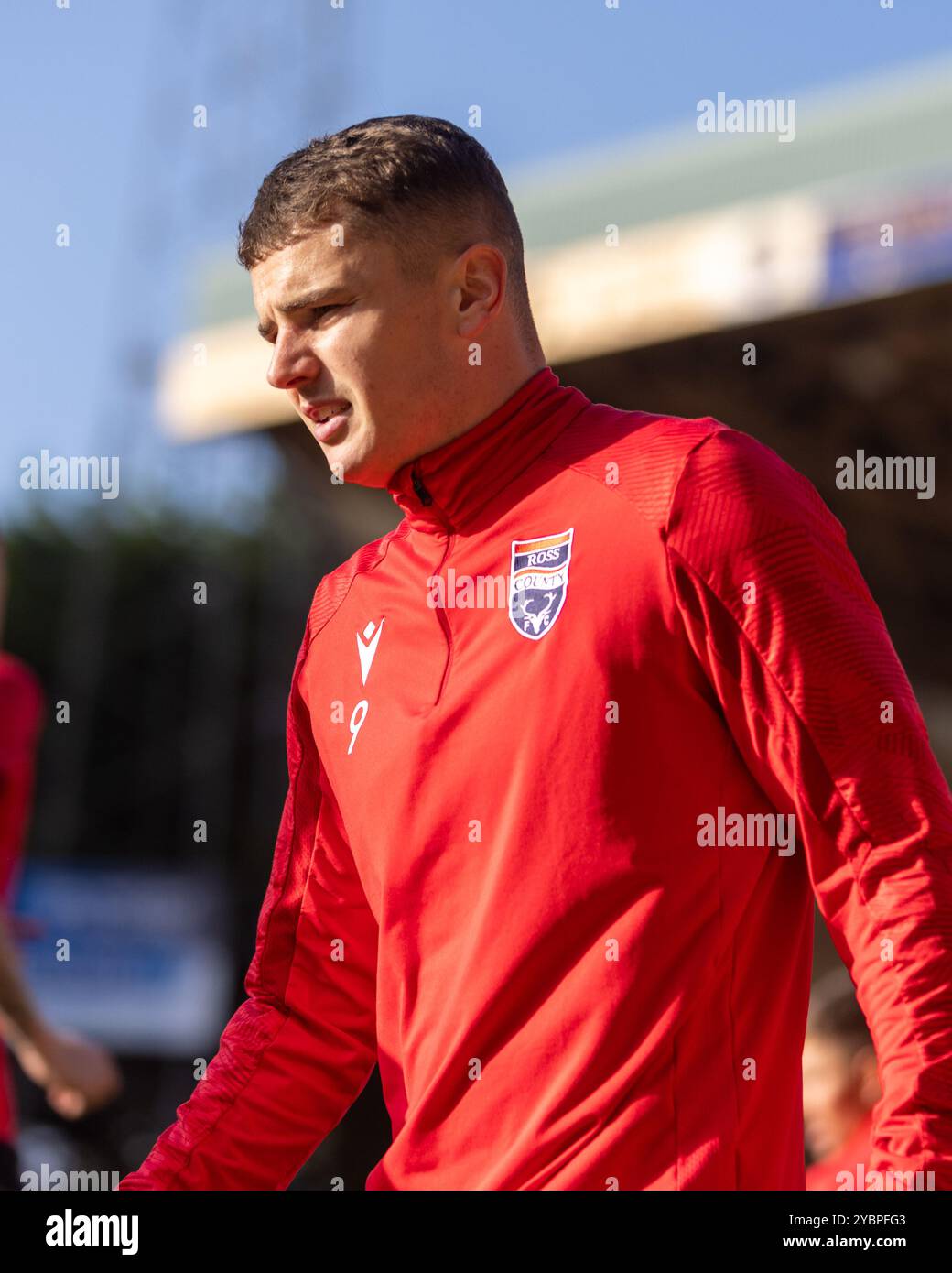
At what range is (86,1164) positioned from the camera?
17.7 metres

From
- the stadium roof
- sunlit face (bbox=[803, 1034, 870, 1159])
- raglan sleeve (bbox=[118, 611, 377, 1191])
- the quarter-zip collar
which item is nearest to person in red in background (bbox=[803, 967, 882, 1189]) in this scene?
sunlit face (bbox=[803, 1034, 870, 1159])

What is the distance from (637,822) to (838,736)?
0.24m

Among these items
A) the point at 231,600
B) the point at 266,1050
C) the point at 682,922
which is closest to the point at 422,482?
the point at 682,922

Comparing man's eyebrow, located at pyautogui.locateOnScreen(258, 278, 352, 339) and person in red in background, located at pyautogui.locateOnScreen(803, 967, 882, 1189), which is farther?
person in red in background, located at pyautogui.locateOnScreen(803, 967, 882, 1189)

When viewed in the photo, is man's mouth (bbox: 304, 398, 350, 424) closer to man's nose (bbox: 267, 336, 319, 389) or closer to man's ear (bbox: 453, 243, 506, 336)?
man's nose (bbox: 267, 336, 319, 389)

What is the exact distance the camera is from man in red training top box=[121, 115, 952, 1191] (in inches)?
66.4

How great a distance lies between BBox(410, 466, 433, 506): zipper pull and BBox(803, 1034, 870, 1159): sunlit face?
2318mm

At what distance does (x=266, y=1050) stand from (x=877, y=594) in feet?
54.2

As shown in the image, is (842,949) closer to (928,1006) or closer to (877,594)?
(928,1006)

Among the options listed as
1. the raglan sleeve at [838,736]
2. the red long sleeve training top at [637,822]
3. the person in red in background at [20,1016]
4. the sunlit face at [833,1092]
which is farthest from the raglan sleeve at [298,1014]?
the sunlit face at [833,1092]

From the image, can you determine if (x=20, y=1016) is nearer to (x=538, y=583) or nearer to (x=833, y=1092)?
(x=833, y=1092)

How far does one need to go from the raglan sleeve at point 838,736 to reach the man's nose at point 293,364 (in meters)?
0.48

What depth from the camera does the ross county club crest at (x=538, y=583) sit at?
73.6 inches

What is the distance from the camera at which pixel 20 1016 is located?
425cm
